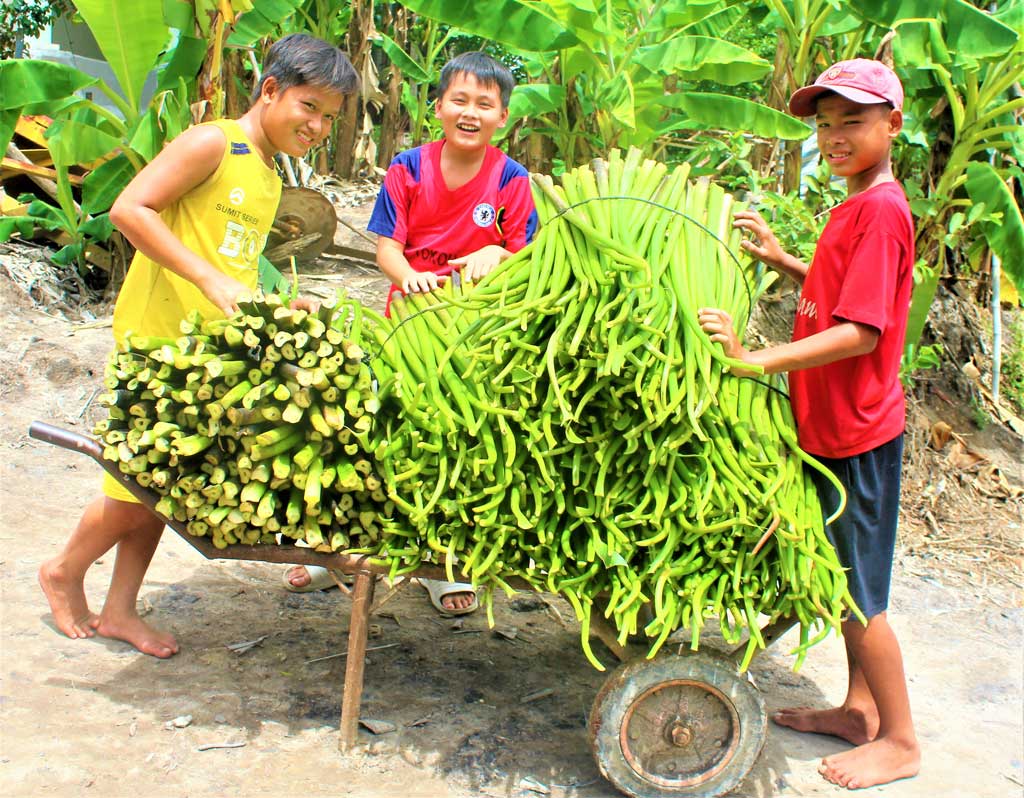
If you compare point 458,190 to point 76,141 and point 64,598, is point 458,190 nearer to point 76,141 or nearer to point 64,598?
point 64,598

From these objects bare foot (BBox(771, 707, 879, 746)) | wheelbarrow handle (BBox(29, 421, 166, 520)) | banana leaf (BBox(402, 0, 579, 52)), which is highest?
banana leaf (BBox(402, 0, 579, 52))

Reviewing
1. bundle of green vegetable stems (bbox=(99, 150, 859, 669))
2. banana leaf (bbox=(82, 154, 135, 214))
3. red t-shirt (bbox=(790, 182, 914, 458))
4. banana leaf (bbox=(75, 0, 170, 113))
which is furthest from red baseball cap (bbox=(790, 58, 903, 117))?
banana leaf (bbox=(82, 154, 135, 214))

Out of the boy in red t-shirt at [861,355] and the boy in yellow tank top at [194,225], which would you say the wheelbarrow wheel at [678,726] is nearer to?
the boy in red t-shirt at [861,355]

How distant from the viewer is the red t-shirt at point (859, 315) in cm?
205

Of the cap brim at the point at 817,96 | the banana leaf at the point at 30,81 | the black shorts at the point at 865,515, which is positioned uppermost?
the cap brim at the point at 817,96

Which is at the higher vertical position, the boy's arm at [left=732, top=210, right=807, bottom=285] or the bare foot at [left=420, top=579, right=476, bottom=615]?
the boy's arm at [left=732, top=210, right=807, bottom=285]

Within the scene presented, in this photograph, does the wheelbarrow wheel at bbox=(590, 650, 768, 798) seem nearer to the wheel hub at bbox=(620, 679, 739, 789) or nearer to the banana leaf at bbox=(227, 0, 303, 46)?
the wheel hub at bbox=(620, 679, 739, 789)

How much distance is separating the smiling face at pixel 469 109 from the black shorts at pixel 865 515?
4.37 feet

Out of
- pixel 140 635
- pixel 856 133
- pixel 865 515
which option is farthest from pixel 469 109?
pixel 140 635

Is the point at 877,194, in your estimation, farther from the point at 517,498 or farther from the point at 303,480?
the point at 303,480

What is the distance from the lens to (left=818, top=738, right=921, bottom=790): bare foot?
231cm

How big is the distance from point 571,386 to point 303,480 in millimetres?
632

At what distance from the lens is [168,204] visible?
7.57ft

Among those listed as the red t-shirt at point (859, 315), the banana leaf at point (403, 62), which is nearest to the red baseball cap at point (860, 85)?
the red t-shirt at point (859, 315)
